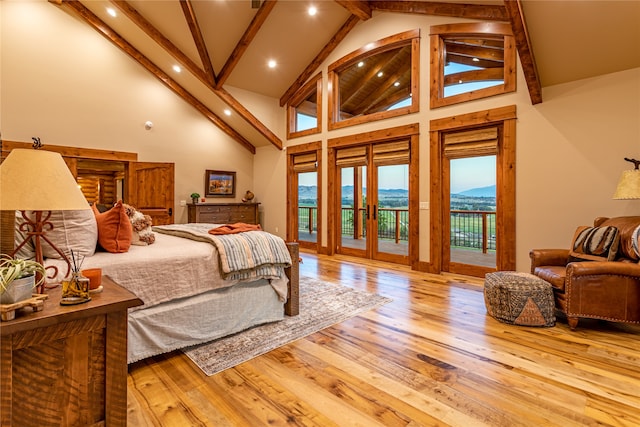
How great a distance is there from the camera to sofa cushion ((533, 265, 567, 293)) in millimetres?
2844

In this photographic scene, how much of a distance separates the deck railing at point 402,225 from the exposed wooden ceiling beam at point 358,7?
335cm

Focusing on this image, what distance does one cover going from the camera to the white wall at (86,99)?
210 inches

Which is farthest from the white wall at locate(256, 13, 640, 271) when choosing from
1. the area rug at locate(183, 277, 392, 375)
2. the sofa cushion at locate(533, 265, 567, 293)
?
the area rug at locate(183, 277, 392, 375)

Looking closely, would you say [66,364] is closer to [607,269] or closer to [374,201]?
[607,269]

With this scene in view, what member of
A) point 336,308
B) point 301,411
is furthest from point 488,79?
point 301,411

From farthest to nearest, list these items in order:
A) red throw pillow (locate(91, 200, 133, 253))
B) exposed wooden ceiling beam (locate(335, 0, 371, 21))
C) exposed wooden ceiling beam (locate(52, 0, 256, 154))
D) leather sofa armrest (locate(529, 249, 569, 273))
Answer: exposed wooden ceiling beam (locate(52, 0, 256, 154)), exposed wooden ceiling beam (locate(335, 0, 371, 21)), leather sofa armrest (locate(529, 249, 569, 273)), red throw pillow (locate(91, 200, 133, 253))

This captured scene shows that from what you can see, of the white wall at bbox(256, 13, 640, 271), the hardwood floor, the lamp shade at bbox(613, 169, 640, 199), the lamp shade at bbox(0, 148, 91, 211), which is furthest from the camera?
the white wall at bbox(256, 13, 640, 271)

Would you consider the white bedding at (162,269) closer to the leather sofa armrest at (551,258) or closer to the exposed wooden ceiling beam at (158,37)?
the leather sofa armrest at (551,258)

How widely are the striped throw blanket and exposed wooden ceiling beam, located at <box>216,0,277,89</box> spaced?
12.6 ft

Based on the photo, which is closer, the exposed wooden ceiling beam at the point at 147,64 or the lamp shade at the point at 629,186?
the lamp shade at the point at 629,186

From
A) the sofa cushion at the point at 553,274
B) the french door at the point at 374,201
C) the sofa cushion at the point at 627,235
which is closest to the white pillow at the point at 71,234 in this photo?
the sofa cushion at the point at 553,274

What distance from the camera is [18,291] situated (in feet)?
3.57

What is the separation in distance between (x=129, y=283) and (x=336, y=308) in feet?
6.40

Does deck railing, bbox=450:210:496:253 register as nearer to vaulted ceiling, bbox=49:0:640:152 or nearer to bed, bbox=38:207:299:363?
vaulted ceiling, bbox=49:0:640:152
